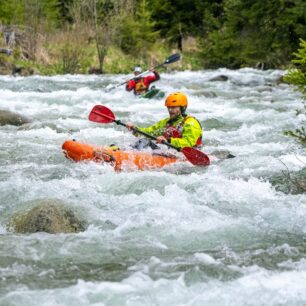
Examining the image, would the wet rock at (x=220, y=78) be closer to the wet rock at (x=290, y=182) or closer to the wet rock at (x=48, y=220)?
the wet rock at (x=290, y=182)

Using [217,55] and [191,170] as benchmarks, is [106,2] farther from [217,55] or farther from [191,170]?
[191,170]

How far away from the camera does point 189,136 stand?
26.3ft

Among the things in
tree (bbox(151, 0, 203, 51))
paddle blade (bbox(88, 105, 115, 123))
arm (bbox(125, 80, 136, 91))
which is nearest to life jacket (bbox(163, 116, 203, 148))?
paddle blade (bbox(88, 105, 115, 123))

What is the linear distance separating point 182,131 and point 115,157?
3.70 ft

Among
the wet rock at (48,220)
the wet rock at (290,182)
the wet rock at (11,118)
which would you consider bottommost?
the wet rock at (11,118)

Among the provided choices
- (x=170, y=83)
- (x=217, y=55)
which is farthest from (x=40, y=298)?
(x=217, y=55)

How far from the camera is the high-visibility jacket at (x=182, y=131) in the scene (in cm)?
797

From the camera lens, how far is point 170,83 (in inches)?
747

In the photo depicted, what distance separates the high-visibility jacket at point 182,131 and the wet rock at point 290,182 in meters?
1.31

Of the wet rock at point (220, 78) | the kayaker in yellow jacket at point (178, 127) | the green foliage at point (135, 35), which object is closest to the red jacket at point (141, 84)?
the wet rock at point (220, 78)

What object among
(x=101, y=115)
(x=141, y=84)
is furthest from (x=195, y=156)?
(x=141, y=84)

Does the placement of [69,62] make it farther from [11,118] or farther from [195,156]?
[195,156]

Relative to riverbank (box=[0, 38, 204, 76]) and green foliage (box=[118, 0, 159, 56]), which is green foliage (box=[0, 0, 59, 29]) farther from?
green foliage (box=[118, 0, 159, 56])

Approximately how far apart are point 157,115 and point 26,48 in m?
9.85
